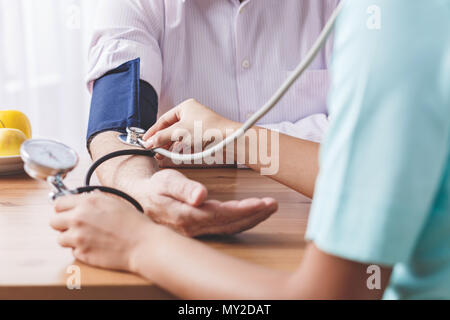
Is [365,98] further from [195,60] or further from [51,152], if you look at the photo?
[195,60]

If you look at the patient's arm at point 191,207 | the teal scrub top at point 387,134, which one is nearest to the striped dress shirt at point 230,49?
the patient's arm at point 191,207

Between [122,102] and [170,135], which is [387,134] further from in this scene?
[122,102]

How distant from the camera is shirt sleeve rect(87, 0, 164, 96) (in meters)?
1.11

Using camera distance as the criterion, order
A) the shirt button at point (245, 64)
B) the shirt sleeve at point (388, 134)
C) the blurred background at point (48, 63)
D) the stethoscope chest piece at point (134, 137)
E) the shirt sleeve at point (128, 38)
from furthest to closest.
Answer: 1. the blurred background at point (48, 63)
2. the shirt button at point (245, 64)
3. the shirt sleeve at point (128, 38)
4. the stethoscope chest piece at point (134, 137)
5. the shirt sleeve at point (388, 134)

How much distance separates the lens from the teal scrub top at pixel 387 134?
382mm

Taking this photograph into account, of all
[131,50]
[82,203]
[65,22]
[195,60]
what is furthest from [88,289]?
[65,22]

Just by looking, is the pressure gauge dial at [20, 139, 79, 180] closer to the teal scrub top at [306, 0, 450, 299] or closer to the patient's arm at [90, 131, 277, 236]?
the patient's arm at [90, 131, 277, 236]

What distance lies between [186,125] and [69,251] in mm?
350

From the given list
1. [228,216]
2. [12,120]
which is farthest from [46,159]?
[12,120]

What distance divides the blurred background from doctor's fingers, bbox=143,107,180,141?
1.52 m

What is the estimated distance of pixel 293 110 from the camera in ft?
4.21

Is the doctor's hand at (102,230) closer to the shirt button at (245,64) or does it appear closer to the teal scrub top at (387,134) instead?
the teal scrub top at (387,134)

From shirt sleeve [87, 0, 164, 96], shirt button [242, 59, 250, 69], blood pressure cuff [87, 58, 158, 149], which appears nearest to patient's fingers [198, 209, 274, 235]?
blood pressure cuff [87, 58, 158, 149]

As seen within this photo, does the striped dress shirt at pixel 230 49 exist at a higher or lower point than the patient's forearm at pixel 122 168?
higher
